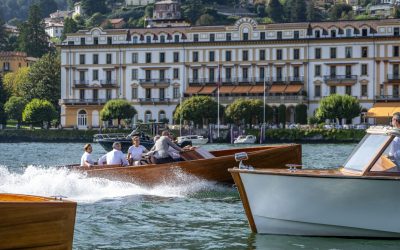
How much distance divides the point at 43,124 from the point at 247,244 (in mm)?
104195

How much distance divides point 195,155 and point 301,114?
81.3m

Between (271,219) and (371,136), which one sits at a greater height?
(371,136)

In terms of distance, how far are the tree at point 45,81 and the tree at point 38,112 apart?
1086cm

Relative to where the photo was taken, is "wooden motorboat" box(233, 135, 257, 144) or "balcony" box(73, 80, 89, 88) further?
"balcony" box(73, 80, 89, 88)

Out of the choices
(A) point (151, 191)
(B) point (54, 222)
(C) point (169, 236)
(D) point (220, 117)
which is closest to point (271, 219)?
(C) point (169, 236)

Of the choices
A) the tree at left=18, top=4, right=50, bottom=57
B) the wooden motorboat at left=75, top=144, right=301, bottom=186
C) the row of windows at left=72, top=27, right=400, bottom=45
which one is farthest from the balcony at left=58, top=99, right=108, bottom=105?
the wooden motorboat at left=75, top=144, right=301, bottom=186

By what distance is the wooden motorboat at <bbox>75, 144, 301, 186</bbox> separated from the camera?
88.1ft

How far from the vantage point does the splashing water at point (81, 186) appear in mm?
26344

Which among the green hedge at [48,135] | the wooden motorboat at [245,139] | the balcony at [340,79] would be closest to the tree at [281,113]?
the balcony at [340,79]

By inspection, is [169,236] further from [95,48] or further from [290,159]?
[95,48]

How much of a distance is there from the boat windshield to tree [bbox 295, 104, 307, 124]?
89769 mm

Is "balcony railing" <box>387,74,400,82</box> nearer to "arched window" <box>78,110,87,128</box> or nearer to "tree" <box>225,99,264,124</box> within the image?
"tree" <box>225,99,264,124</box>

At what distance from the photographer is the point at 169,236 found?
64.0 feet

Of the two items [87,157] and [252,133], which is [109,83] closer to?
[252,133]
